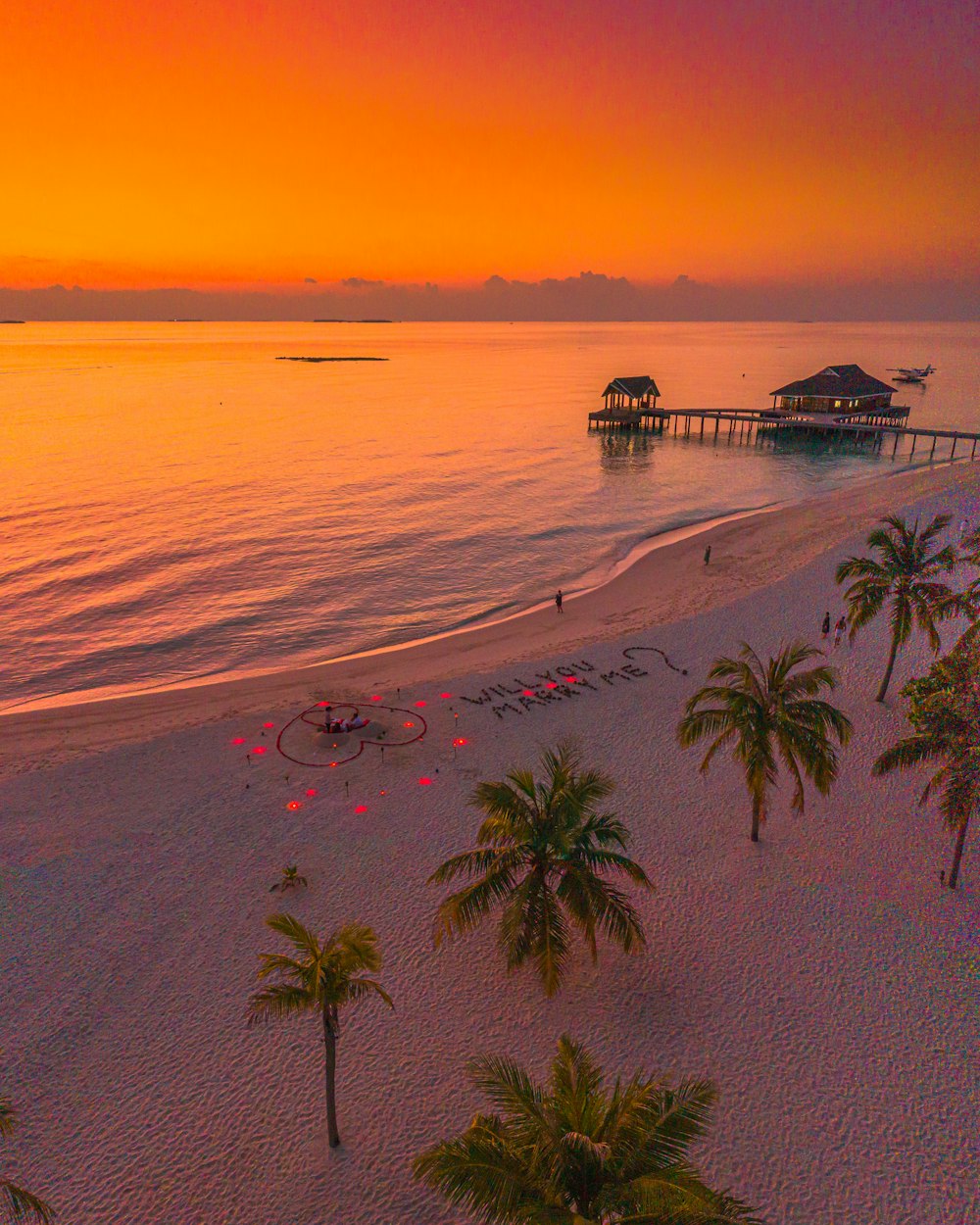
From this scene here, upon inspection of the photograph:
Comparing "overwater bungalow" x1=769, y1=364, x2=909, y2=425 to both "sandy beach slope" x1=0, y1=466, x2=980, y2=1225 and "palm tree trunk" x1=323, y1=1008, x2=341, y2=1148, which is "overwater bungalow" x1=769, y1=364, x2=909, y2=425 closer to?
"sandy beach slope" x1=0, y1=466, x2=980, y2=1225

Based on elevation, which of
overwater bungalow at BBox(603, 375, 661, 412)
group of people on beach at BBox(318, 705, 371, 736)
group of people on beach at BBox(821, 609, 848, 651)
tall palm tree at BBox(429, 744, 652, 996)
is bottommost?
group of people on beach at BBox(318, 705, 371, 736)

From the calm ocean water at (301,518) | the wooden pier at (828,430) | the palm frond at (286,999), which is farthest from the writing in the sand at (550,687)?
the wooden pier at (828,430)

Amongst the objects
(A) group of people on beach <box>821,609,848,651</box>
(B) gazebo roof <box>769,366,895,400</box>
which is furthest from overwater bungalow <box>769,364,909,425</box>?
(A) group of people on beach <box>821,609,848,651</box>

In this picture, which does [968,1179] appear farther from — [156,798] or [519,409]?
[519,409]

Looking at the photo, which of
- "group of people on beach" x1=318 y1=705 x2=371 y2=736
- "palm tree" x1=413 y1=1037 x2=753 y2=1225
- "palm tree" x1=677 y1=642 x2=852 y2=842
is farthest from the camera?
"group of people on beach" x1=318 y1=705 x2=371 y2=736

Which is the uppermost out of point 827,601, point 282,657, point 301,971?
point 301,971

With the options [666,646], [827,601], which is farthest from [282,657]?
[827,601]
